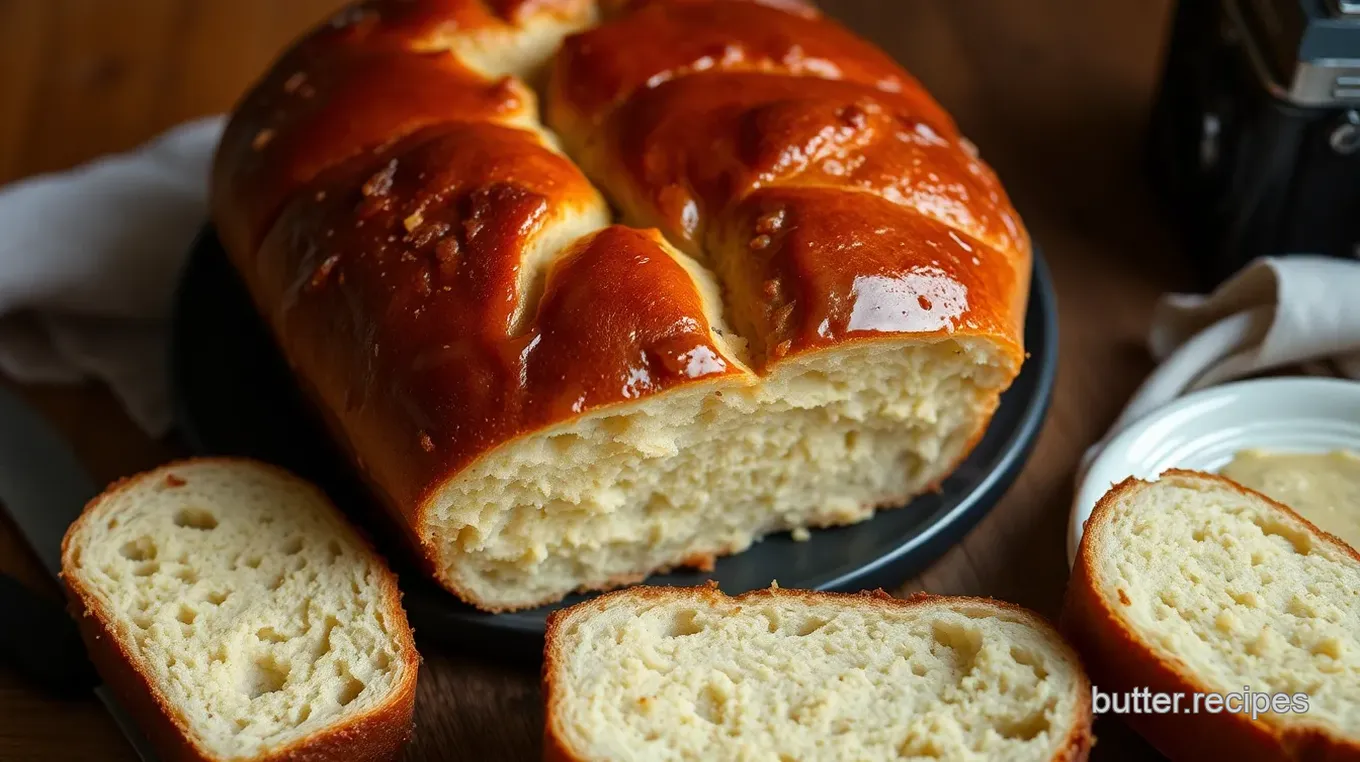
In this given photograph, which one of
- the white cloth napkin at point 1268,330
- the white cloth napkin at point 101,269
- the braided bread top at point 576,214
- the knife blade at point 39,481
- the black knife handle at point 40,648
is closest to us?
the braided bread top at point 576,214

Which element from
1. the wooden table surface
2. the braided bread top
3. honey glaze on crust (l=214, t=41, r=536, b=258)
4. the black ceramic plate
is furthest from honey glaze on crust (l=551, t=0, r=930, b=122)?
the wooden table surface

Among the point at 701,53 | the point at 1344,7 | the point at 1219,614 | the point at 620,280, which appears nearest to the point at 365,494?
the point at 620,280

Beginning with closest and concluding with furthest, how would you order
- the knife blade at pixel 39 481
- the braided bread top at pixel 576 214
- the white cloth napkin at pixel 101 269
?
the braided bread top at pixel 576 214, the knife blade at pixel 39 481, the white cloth napkin at pixel 101 269

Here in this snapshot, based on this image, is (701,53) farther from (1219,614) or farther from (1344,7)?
(1219,614)

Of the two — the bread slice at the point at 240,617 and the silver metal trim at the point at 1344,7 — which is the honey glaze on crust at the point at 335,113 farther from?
the silver metal trim at the point at 1344,7

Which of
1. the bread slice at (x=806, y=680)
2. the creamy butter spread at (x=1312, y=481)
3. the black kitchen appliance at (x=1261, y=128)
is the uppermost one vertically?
the black kitchen appliance at (x=1261, y=128)

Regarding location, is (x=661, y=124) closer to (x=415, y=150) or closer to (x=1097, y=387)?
(x=415, y=150)

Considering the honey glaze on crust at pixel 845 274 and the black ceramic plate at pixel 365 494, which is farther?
the black ceramic plate at pixel 365 494

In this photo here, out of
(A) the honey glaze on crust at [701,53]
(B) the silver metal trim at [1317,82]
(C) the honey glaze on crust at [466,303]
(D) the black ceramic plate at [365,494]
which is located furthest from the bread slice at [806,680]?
(B) the silver metal trim at [1317,82]
